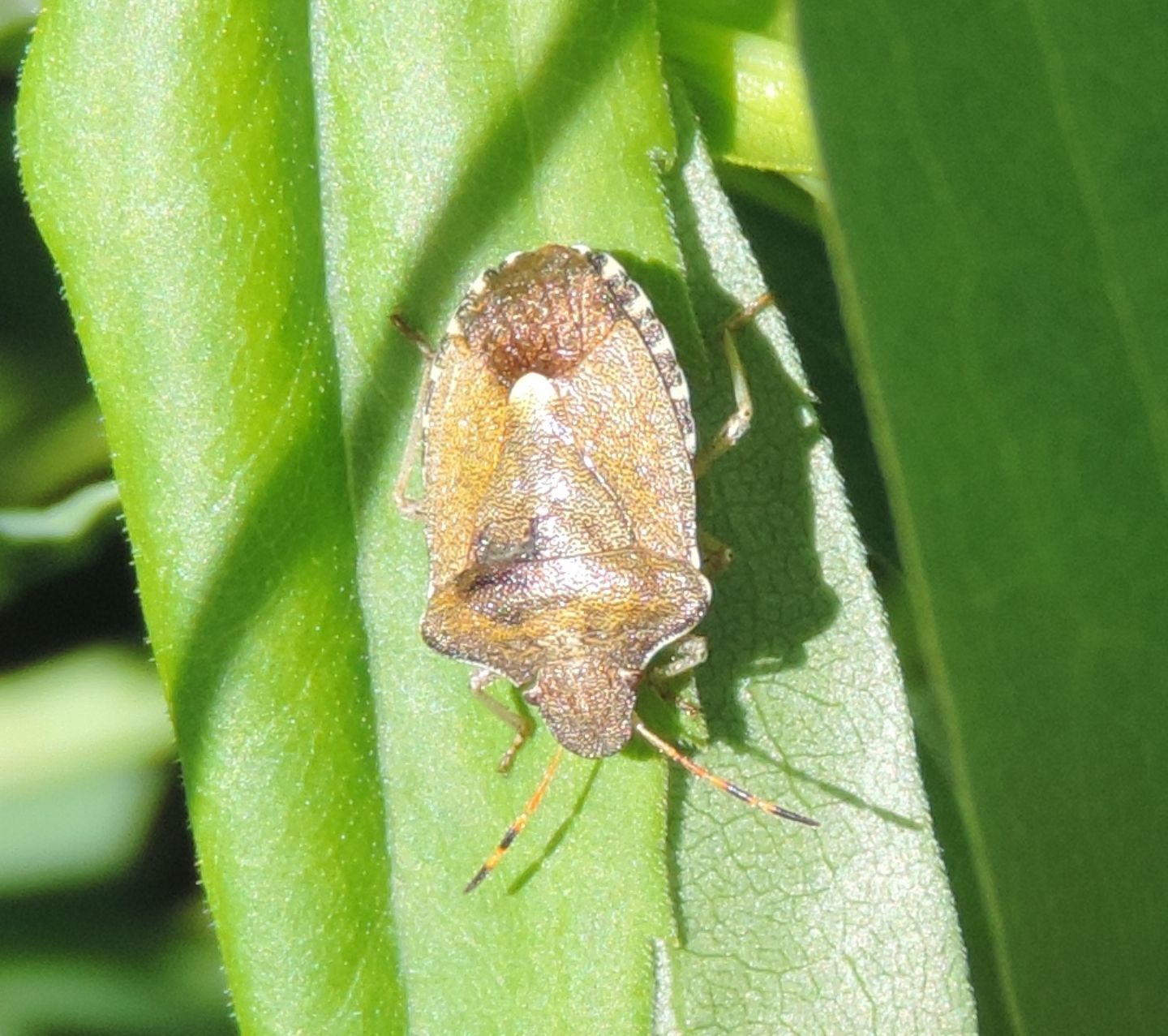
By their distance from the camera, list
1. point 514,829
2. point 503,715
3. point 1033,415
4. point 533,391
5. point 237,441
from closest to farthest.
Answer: point 1033,415 → point 237,441 → point 514,829 → point 503,715 → point 533,391

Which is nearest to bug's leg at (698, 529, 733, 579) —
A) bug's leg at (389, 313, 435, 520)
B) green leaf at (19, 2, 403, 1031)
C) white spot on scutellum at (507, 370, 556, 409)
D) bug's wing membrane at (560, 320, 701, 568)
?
bug's wing membrane at (560, 320, 701, 568)

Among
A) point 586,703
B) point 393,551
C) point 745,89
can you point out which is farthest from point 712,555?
point 745,89

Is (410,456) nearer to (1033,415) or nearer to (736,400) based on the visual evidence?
(736,400)

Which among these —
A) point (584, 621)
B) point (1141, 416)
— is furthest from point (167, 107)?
point (1141, 416)

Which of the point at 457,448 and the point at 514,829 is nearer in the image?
the point at 514,829

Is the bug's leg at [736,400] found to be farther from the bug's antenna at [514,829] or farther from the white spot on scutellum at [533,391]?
the bug's antenna at [514,829]

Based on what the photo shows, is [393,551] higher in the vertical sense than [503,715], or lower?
higher

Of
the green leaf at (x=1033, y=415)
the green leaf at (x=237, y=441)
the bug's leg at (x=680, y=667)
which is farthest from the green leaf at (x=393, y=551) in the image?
the green leaf at (x=1033, y=415)
